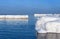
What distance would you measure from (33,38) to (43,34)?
0.77 meters

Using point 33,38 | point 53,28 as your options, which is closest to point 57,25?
point 53,28

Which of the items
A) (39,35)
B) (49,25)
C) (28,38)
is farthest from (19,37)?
(49,25)

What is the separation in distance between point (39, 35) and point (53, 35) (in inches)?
27.3

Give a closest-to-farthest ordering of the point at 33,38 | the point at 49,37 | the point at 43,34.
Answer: the point at 49,37 < the point at 43,34 < the point at 33,38

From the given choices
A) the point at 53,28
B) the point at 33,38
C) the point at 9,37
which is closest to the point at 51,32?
the point at 53,28

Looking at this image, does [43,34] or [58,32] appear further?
[43,34]

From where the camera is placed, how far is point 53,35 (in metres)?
6.06

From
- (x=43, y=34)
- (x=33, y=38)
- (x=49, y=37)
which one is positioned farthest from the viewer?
(x=33, y=38)

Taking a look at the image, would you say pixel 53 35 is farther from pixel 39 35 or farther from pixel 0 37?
pixel 0 37

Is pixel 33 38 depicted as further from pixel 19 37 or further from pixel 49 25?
pixel 49 25

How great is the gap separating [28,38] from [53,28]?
48.0 inches

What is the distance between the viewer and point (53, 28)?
6.24 metres

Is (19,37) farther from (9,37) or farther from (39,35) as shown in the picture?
(39,35)

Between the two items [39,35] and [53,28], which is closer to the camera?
[53,28]
